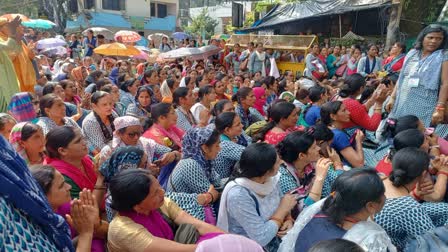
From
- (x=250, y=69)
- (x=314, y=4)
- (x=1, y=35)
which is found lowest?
(x=250, y=69)

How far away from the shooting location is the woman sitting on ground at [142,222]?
5.95 feet

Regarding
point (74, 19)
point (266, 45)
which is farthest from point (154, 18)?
point (266, 45)

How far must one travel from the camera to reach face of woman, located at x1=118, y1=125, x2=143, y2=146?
3350mm

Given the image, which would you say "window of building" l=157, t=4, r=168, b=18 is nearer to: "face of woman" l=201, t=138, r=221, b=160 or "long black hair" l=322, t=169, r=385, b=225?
"face of woman" l=201, t=138, r=221, b=160

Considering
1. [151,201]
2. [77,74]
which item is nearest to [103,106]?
[151,201]

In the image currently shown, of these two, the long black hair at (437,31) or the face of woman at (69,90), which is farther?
the face of woman at (69,90)

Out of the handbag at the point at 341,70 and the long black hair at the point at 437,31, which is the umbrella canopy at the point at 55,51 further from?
the long black hair at the point at 437,31

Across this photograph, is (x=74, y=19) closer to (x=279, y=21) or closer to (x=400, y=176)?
(x=279, y=21)

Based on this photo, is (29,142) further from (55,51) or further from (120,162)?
(55,51)

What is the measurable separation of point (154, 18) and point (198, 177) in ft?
115

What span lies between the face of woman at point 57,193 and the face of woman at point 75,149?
27.2 inches

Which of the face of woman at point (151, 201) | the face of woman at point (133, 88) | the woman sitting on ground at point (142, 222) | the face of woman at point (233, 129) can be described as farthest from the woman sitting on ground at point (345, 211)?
the face of woman at point (133, 88)

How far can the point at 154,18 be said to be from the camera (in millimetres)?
35625

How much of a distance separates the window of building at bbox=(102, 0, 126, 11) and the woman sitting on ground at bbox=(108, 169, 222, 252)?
3403 centimetres
